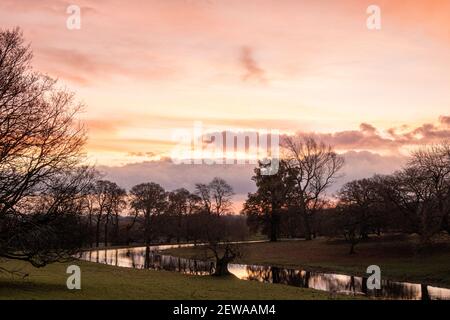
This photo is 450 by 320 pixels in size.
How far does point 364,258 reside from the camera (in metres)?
57.0

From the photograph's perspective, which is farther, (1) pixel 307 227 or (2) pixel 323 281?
(1) pixel 307 227

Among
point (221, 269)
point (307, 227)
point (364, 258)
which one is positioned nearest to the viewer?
point (221, 269)

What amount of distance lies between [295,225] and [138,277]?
199ft

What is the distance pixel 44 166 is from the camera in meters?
25.2

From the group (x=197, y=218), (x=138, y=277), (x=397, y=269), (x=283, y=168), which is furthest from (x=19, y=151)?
(x=197, y=218)

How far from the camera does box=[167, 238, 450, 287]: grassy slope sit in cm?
4497

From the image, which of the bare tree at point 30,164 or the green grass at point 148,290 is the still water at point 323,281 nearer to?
the green grass at point 148,290

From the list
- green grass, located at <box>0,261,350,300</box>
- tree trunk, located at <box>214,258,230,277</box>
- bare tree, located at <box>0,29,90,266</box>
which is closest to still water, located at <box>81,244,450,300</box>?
tree trunk, located at <box>214,258,230,277</box>

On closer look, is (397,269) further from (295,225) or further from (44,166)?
(295,225)

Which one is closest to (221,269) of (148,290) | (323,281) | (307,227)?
(323,281)

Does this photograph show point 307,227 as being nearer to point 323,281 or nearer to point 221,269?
point 323,281

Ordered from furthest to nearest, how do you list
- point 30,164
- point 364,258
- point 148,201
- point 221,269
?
point 148,201 < point 364,258 < point 221,269 < point 30,164

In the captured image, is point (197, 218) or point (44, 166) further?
point (197, 218)

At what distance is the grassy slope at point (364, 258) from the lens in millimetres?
44969
